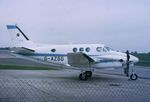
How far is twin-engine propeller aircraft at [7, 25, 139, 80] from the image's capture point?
72.7ft

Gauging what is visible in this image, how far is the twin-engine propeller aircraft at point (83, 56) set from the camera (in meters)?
22.2

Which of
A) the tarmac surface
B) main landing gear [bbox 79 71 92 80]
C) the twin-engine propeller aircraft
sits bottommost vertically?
the tarmac surface

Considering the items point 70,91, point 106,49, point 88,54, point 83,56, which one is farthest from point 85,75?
point 70,91

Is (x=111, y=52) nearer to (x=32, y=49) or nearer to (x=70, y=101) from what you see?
(x=32, y=49)

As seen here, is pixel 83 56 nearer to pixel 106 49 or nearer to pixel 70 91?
pixel 106 49

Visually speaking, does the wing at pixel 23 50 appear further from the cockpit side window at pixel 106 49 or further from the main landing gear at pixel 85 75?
the cockpit side window at pixel 106 49

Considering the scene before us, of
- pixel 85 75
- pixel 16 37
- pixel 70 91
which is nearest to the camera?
pixel 70 91

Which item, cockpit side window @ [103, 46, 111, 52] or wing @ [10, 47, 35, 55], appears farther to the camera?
wing @ [10, 47, 35, 55]

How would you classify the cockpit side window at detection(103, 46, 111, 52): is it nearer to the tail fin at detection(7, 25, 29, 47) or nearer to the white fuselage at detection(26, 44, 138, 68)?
the white fuselage at detection(26, 44, 138, 68)

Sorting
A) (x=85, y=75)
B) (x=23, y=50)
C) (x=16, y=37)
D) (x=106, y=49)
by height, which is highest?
(x=16, y=37)

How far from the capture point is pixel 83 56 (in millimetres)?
21734

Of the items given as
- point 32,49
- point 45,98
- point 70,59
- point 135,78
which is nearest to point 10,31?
point 32,49

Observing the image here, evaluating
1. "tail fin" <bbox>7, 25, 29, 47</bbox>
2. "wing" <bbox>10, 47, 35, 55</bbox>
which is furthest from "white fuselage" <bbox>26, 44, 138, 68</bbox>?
"tail fin" <bbox>7, 25, 29, 47</bbox>

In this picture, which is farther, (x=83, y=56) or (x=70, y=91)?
(x=83, y=56)
